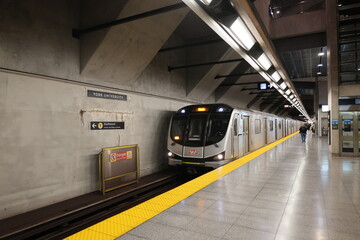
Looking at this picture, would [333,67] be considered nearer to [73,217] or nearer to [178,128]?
[178,128]

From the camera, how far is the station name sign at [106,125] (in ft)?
19.4

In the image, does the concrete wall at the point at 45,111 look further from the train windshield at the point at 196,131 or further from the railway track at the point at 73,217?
the train windshield at the point at 196,131

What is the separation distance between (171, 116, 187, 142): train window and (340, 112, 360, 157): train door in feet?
19.3

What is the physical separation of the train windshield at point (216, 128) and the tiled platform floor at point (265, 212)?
1939 millimetres

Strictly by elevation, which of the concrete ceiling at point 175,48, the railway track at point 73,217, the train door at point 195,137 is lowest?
the railway track at point 73,217

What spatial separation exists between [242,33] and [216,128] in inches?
157

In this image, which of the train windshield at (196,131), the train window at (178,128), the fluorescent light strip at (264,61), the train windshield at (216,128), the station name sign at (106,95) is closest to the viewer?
the fluorescent light strip at (264,61)

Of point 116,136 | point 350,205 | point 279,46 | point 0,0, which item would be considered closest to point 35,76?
point 0,0

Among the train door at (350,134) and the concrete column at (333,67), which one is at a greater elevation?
the concrete column at (333,67)

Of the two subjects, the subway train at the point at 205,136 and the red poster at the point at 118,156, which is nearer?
the red poster at the point at 118,156

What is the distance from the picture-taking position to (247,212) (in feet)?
10.9

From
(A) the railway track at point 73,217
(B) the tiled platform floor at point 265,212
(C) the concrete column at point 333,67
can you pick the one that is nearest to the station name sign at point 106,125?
(A) the railway track at point 73,217

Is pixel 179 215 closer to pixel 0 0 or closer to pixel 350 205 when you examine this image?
pixel 350 205

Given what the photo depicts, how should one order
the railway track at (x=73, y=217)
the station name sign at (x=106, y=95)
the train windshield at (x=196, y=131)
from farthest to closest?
1. the train windshield at (x=196, y=131)
2. the station name sign at (x=106, y=95)
3. the railway track at (x=73, y=217)
